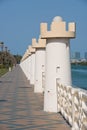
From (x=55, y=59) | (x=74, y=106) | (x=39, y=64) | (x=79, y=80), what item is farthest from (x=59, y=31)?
(x=79, y=80)

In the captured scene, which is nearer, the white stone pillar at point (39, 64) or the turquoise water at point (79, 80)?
the white stone pillar at point (39, 64)

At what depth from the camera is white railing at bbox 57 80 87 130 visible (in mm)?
7728

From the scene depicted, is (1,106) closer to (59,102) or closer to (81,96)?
(59,102)

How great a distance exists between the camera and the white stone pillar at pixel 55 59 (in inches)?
492

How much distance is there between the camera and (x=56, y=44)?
1265 cm

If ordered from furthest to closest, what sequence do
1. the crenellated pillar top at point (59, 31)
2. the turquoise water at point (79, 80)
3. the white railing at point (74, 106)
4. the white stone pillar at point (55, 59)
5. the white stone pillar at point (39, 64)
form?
the turquoise water at point (79, 80)
the white stone pillar at point (39, 64)
the white stone pillar at point (55, 59)
the crenellated pillar top at point (59, 31)
the white railing at point (74, 106)

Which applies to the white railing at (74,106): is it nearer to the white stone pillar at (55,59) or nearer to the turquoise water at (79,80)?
the white stone pillar at (55,59)

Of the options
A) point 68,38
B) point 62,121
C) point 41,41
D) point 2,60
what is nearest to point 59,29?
point 68,38

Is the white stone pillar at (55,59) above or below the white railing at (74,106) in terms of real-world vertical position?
above

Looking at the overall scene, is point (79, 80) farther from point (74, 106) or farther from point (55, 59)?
point (74, 106)

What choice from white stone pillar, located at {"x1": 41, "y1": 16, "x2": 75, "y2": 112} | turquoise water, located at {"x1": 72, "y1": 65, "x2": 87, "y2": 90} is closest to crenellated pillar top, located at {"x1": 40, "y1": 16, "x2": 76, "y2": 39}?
white stone pillar, located at {"x1": 41, "y1": 16, "x2": 75, "y2": 112}

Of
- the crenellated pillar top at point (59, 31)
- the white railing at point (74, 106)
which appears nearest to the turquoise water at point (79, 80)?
the crenellated pillar top at point (59, 31)

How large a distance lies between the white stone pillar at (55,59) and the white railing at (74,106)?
48 cm

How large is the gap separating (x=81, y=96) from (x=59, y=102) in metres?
4.39
